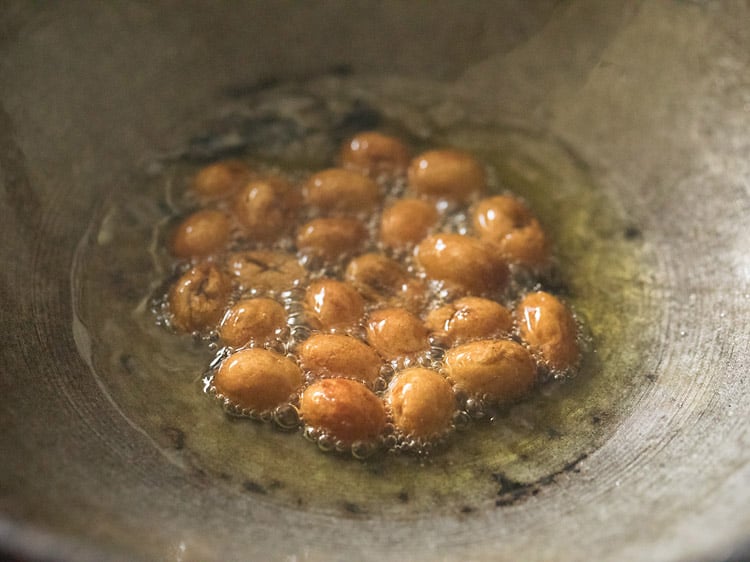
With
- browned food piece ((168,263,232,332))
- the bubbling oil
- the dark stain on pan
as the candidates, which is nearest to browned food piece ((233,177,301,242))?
the bubbling oil

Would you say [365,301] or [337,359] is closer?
[337,359]

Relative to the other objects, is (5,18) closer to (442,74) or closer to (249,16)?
(249,16)

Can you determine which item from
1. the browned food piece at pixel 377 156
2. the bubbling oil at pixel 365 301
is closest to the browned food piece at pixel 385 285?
the bubbling oil at pixel 365 301

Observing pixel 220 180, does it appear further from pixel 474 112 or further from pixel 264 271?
pixel 474 112

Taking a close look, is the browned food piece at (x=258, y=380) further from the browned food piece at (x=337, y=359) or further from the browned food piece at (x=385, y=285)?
the browned food piece at (x=385, y=285)

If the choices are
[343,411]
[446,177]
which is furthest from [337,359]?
[446,177]

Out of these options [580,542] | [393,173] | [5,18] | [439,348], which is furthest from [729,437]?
[5,18]
